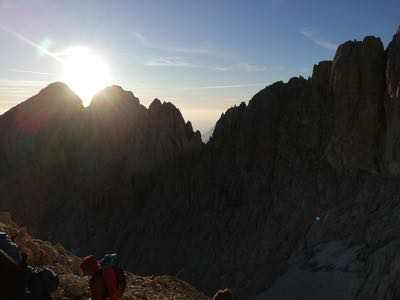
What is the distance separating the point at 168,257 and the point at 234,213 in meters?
9.31

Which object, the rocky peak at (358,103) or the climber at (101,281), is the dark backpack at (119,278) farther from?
the rocky peak at (358,103)

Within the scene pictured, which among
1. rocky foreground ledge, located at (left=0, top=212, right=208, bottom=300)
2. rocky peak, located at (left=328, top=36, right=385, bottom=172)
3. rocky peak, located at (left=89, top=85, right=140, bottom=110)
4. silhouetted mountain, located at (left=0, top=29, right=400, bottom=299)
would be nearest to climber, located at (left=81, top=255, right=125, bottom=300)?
rocky foreground ledge, located at (left=0, top=212, right=208, bottom=300)

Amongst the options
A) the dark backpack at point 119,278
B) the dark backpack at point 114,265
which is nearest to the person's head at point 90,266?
the dark backpack at point 114,265

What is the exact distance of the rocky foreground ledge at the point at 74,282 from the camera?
11.0 metres

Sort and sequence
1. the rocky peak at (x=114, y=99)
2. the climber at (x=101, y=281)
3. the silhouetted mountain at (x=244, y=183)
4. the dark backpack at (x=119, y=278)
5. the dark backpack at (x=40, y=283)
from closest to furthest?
the dark backpack at (x=40, y=283) → the climber at (x=101, y=281) → the dark backpack at (x=119, y=278) → the silhouetted mountain at (x=244, y=183) → the rocky peak at (x=114, y=99)

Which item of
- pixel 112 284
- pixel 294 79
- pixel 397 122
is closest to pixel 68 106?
pixel 294 79

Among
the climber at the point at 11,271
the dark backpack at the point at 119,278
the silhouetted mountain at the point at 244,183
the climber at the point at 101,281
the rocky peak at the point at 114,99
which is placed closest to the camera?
the climber at the point at 11,271

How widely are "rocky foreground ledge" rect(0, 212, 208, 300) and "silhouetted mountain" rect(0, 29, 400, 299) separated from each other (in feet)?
56.9

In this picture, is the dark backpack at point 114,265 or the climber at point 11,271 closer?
the climber at point 11,271

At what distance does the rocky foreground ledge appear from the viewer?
10992mm

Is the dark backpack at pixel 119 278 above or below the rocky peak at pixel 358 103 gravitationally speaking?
below

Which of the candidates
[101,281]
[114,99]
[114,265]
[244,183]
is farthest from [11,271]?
[114,99]

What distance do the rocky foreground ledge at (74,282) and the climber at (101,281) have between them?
7.01ft

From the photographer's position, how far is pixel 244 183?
4962 cm
